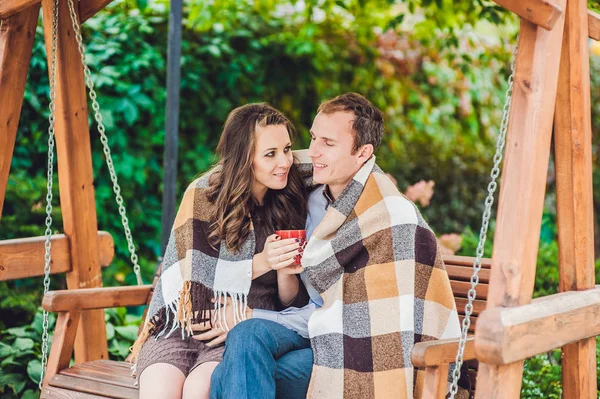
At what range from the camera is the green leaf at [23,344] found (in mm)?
4273

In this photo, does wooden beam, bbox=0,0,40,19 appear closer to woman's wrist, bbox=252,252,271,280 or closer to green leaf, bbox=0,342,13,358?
woman's wrist, bbox=252,252,271,280

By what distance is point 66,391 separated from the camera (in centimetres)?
342

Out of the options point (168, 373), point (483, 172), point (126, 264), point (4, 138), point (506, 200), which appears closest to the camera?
point (506, 200)

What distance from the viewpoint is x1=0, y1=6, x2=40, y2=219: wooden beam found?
11.6 ft

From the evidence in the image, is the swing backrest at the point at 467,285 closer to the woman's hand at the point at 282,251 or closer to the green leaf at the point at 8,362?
the woman's hand at the point at 282,251

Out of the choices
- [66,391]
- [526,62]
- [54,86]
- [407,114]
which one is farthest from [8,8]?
[407,114]

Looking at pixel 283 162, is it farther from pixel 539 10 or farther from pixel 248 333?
pixel 539 10

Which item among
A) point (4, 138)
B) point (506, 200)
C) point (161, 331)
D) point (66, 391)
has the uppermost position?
point (4, 138)

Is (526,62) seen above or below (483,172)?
below

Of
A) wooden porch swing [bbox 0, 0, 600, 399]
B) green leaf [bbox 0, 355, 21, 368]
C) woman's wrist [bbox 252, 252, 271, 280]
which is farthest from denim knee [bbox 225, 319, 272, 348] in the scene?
green leaf [bbox 0, 355, 21, 368]

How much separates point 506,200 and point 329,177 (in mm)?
943

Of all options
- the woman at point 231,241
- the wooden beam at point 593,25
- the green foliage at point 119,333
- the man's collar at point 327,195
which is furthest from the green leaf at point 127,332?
the wooden beam at point 593,25

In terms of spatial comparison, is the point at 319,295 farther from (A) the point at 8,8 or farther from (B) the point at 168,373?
(A) the point at 8,8

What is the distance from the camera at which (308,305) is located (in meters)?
3.32
